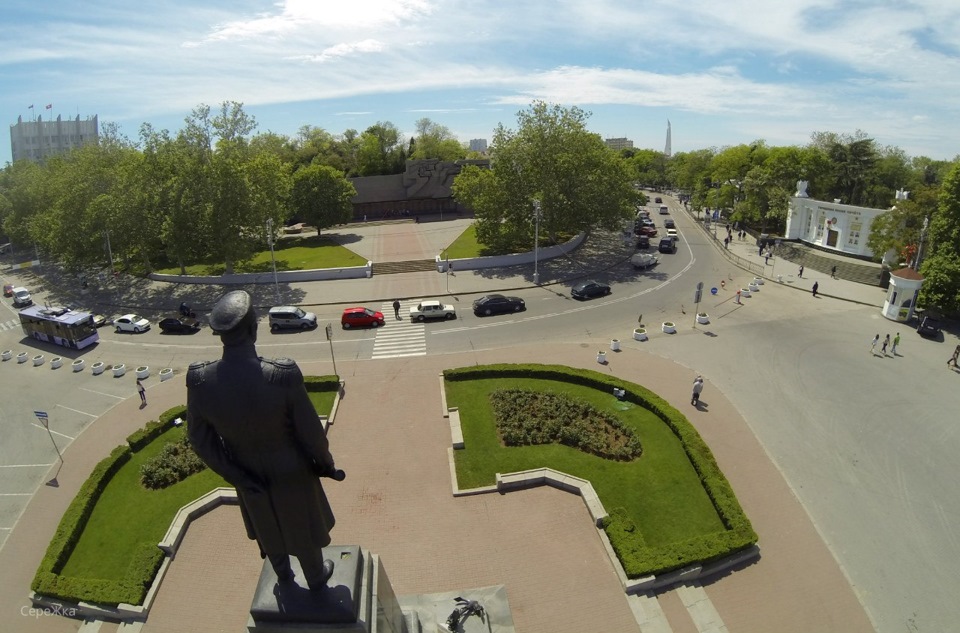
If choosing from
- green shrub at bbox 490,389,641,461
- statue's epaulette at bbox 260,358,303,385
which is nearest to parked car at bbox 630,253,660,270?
green shrub at bbox 490,389,641,461

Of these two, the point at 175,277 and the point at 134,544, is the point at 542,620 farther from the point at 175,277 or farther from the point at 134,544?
the point at 175,277

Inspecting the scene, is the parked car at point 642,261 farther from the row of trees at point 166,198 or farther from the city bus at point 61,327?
the city bus at point 61,327

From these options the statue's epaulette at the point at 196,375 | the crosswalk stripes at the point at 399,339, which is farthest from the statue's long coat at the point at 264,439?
the crosswalk stripes at the point at 399,339

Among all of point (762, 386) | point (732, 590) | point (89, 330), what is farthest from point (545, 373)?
point (89, 330)

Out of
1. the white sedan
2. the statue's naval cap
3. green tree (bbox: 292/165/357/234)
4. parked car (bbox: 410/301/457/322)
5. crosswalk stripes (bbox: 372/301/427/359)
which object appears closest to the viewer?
the statue's naval cap

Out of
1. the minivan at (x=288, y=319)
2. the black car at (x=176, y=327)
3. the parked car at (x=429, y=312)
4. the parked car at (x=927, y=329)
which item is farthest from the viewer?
the parked car at (x=429, y=312)

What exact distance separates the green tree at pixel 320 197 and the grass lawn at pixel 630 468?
140ft

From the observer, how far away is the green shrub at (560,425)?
19.7 metres

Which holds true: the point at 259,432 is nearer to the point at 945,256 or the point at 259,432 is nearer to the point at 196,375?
the point at 196,375

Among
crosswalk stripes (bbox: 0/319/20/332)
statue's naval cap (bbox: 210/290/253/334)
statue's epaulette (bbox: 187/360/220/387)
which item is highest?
statue's naval cap (bbox: 210/290/253/334)

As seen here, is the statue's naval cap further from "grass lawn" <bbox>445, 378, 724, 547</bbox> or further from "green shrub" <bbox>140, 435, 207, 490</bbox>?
"green shrub" <bbox>140, 435, 207, 490</bbox>

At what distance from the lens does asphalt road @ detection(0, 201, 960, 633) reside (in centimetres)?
1546

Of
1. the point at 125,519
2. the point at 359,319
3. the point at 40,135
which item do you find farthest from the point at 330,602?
the point at 40,135

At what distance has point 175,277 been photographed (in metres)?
44.3
